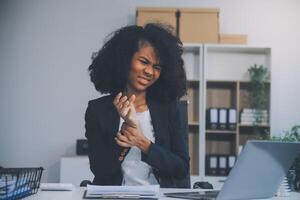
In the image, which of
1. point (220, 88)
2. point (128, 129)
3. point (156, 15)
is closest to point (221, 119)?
point (220, 88)

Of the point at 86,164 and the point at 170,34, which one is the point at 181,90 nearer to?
the point at 170,34

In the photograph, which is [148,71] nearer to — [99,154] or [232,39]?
[99,154]

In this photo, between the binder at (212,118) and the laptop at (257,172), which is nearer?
the laptop at (257,172)

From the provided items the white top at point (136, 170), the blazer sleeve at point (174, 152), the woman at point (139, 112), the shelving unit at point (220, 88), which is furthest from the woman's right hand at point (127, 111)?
the shelving unit at point (220, 88)

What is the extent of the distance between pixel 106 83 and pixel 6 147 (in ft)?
9.25

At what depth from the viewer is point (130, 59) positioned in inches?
81.4

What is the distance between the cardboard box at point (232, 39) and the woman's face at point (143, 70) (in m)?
2.40

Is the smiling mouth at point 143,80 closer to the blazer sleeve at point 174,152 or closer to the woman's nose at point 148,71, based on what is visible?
the woman's nose at point 148,71

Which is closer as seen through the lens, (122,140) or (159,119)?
(122,140)

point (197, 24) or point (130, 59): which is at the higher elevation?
point (197, 24)

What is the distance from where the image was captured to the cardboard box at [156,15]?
13.9 feet

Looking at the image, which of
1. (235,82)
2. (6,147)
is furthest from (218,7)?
(6,147)

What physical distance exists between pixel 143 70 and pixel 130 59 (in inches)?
5.4

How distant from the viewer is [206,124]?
4305 millimetres
